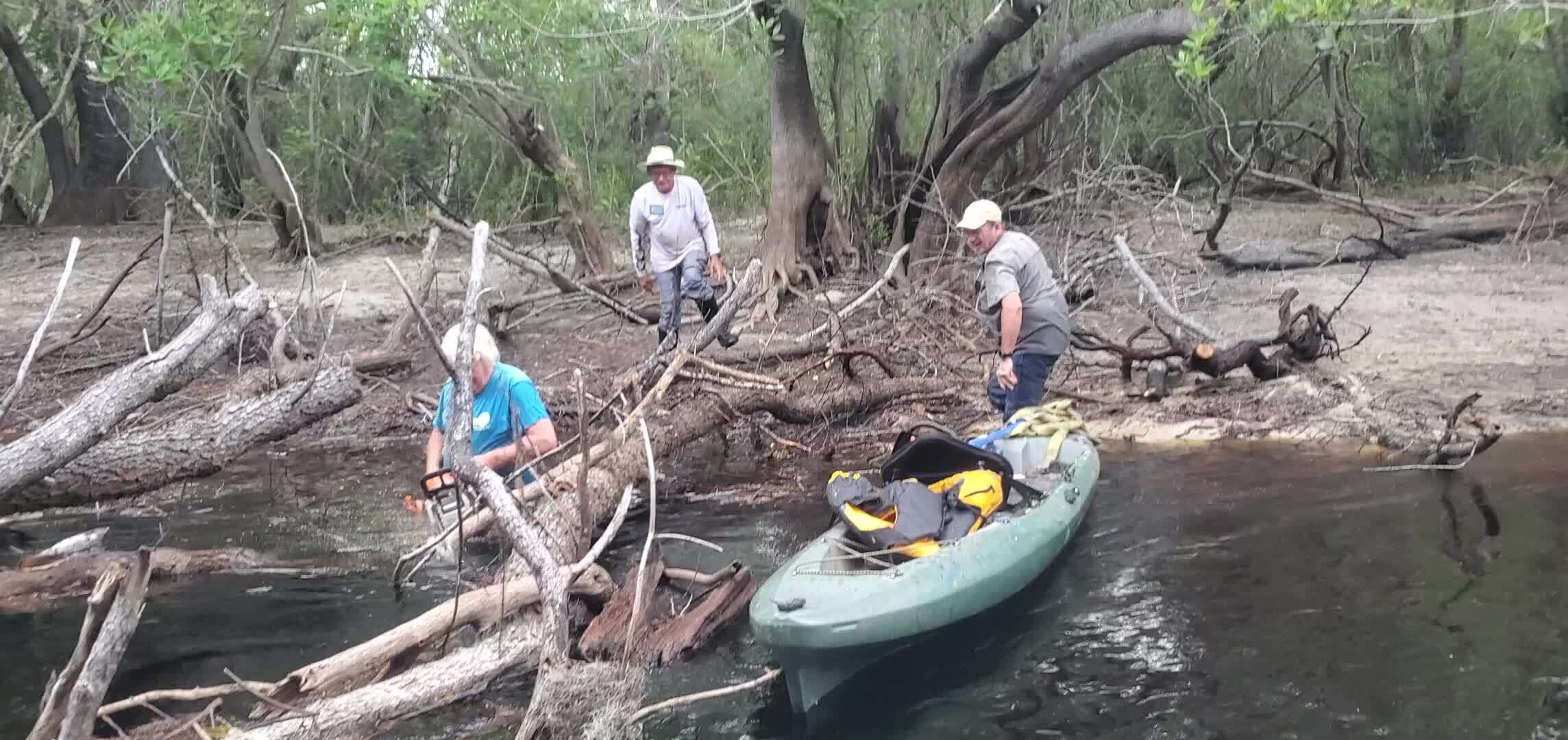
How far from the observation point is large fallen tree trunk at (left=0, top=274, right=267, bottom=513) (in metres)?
5.43

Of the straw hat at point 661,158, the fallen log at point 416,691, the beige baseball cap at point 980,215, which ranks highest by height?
the straw hat at point 661,158

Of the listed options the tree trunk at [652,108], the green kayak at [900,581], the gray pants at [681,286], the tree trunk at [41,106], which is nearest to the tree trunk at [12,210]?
the tree trunk at [41,106]

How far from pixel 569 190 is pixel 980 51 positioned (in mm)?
4410

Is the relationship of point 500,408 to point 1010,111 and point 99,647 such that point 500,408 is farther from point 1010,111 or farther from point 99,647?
point 1010,111

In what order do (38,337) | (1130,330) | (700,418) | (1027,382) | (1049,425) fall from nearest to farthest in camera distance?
(38,337) < (1049,425) < (1027,382) < (700,418) < (1130,330)

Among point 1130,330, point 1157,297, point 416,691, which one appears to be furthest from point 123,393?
point 1130,330

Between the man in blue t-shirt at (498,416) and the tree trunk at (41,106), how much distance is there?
12.1 m

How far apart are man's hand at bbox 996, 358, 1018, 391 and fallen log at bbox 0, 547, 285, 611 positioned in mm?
4340

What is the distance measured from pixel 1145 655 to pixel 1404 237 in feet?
31.4

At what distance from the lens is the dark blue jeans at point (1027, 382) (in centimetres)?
746

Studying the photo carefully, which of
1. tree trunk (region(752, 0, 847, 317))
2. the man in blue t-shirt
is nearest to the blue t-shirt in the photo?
the man in blue t-shirt

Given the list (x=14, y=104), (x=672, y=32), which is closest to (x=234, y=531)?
(x=672, y=32)

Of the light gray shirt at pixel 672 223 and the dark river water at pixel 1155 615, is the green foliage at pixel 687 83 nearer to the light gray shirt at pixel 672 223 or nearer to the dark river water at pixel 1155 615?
the light gray shirt at pixel 672 223

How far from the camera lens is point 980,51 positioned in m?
12.3
